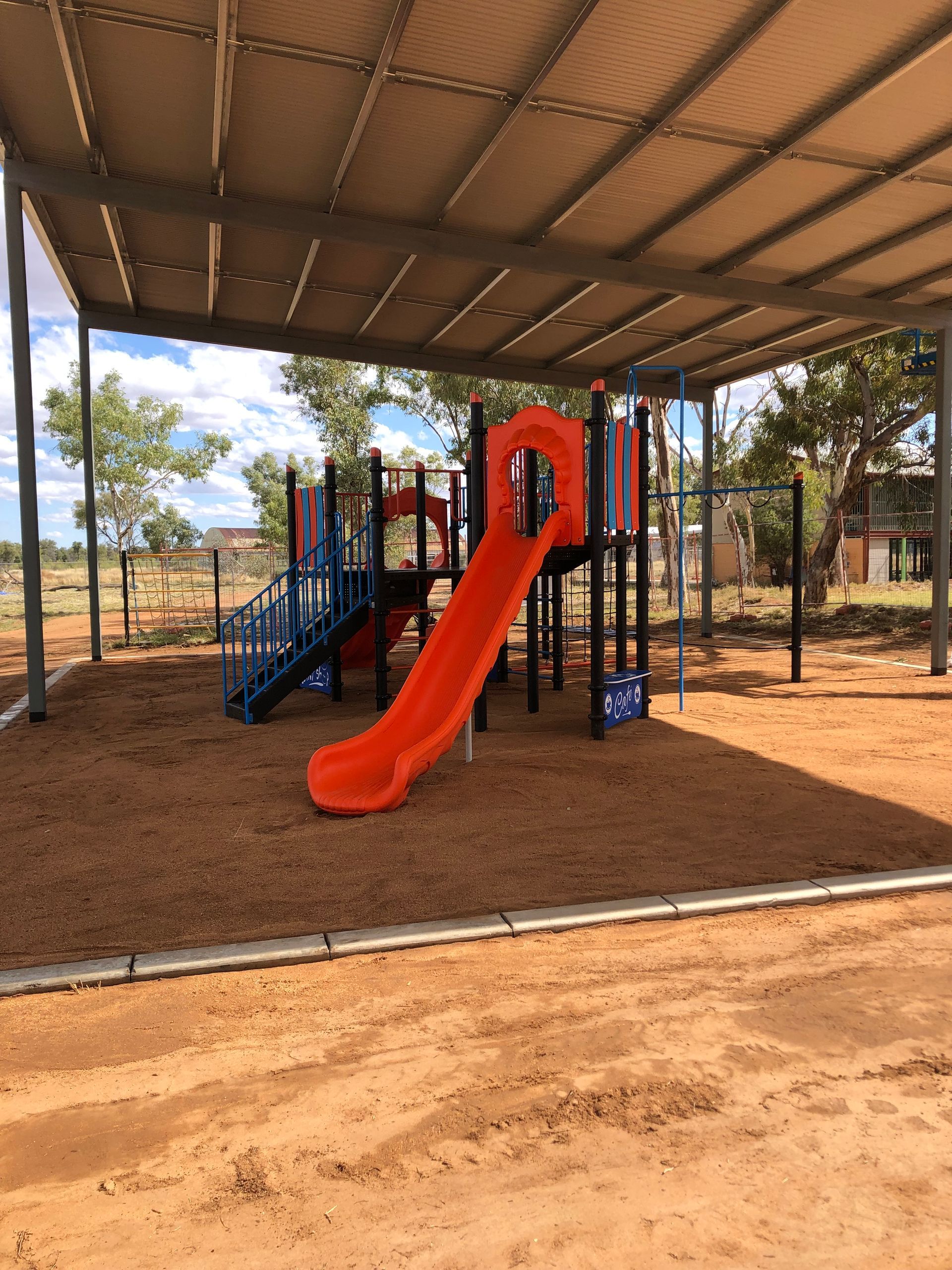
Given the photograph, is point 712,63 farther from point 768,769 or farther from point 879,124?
point 768,769

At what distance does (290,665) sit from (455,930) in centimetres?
602

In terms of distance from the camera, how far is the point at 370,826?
5461 mm

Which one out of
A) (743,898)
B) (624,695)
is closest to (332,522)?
(624,695)

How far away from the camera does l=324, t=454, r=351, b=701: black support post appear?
34.8ft

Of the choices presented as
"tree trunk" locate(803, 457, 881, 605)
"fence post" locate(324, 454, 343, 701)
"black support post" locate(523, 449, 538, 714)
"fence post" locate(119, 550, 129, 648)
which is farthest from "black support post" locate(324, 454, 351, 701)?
"tree trunk" locate(803, 457, 881, 605)

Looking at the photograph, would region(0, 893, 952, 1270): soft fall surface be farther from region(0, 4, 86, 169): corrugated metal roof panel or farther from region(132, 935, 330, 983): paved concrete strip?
region(0, 4, 86, 169): corrugated metal roof panel

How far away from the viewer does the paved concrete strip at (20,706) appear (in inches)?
364

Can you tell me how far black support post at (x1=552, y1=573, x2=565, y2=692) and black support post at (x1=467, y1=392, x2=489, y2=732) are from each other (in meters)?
1.58

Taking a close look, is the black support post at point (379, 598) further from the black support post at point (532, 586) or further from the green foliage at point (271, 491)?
the green foliage at point (271, 491)

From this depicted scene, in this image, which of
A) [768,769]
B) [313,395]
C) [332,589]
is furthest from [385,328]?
[313,395]

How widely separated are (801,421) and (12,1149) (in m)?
21.4

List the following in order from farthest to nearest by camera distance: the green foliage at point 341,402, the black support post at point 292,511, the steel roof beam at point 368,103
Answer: the green foliage at point 341,402 → the black support post at point 292,511 → the steel roof beam at point 368,103

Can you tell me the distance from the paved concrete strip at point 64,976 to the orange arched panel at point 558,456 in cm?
588

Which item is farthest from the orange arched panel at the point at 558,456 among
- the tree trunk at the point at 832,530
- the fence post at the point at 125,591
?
the tree trunk at the point at 832,530
